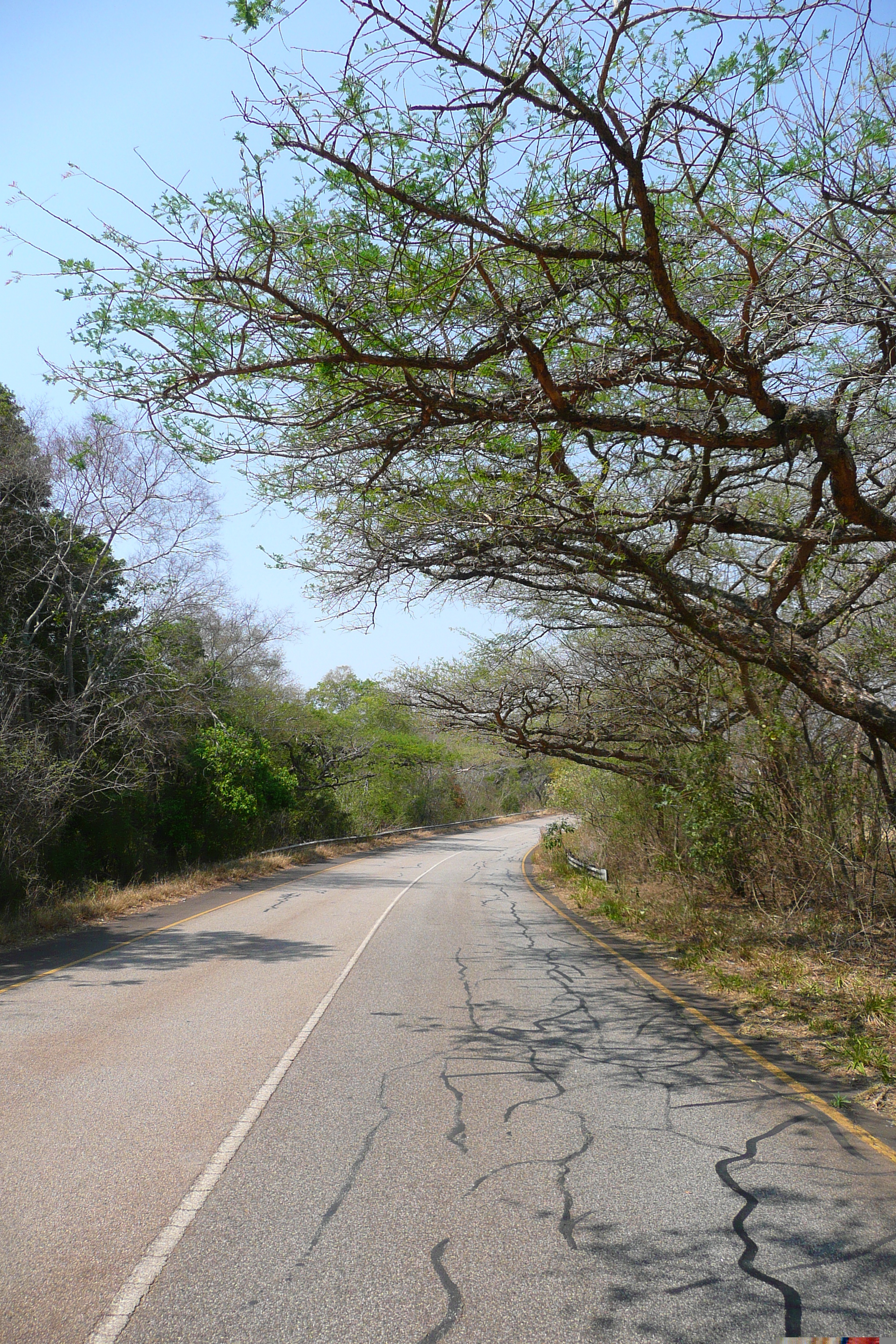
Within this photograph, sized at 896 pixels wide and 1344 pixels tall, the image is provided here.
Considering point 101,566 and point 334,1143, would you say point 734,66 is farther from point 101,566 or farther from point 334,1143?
point 101,566

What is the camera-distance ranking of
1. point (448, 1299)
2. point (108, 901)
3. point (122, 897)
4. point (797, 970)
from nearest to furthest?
point (448, 1299) → point (797, 970) → point (108, 901) → point (122, 897)

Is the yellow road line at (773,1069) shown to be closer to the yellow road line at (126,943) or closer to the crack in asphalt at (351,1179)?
the crack in asphalt at (351,1179)

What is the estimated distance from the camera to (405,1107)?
214 inches

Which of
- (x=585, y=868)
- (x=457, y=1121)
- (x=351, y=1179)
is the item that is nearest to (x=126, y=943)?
(x=457, y=1121)

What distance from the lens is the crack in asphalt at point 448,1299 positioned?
305 cm

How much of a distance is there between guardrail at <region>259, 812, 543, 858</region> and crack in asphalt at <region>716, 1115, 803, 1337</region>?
2532 centimetres

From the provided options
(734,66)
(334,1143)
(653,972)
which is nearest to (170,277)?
(734,66)

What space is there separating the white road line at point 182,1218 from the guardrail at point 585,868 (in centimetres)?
1368

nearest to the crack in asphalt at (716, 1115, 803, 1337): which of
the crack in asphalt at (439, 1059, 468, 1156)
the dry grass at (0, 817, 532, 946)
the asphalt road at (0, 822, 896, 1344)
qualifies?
the asphalt road at (0, 822, 896, 1344)

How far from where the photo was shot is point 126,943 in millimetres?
13047

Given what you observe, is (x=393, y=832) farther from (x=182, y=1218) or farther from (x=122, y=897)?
(x=182, y=1218)

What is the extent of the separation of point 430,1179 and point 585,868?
59.9 feet

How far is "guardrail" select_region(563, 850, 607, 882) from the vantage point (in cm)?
1983

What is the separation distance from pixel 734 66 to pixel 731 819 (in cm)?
877
